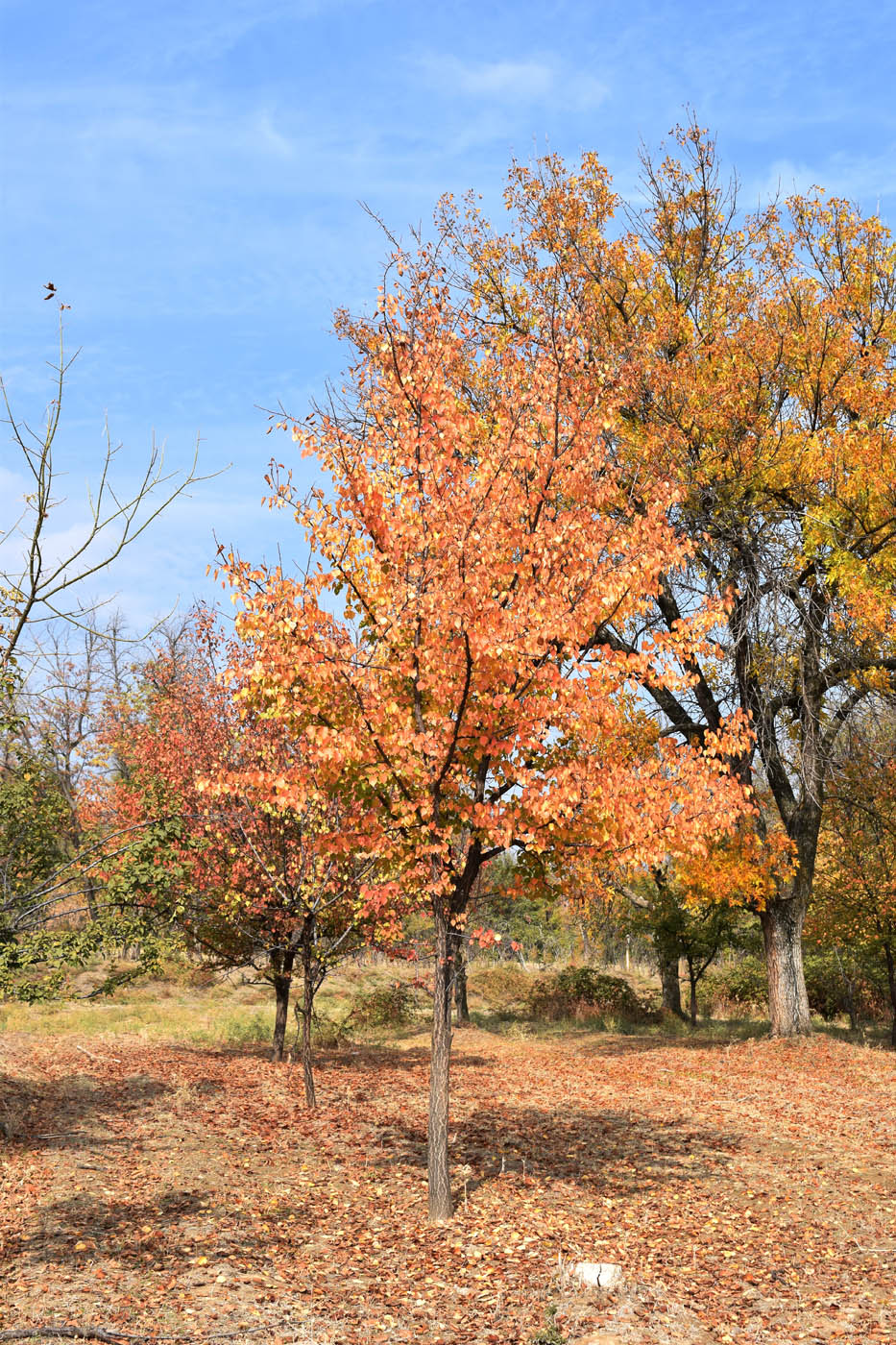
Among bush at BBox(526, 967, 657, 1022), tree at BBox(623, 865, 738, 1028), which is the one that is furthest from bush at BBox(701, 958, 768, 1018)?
tree at BBox(623, 865, 738, 1028)

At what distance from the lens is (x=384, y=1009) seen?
2306cm

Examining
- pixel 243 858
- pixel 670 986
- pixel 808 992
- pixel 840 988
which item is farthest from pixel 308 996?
pixel 840 988

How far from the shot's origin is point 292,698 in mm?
8633

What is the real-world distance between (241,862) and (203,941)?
10.3ft

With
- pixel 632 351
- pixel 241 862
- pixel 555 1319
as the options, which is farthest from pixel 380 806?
pixel 632 351

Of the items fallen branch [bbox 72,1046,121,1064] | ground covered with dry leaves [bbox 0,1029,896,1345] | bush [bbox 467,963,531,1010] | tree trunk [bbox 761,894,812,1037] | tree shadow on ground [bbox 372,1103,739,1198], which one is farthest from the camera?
bush [bbox 467,963,531,1010]

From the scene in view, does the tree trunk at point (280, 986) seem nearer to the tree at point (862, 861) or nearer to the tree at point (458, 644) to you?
the tree at point (458, 644)

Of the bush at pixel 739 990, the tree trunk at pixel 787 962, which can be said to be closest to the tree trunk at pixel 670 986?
the bush at pixel 739 990

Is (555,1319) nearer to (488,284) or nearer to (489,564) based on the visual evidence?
(489,564)

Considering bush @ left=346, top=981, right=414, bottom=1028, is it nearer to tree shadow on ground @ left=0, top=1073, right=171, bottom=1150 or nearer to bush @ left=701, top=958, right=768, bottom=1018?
tree shadow on ground @ left=0, top=1073, right=171, bottom=1150

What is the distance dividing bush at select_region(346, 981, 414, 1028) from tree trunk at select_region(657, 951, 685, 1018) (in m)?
7.26

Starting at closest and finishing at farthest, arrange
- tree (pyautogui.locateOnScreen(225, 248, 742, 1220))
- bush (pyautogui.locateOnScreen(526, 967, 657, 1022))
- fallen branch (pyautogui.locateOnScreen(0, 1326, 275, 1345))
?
fallen branch (pyautogui.locateOnScreen(0, 1326, 275, 1345)) < tree (pyautogui.locateOnScreen(225, 248, 742, 1220)) < bush (pyautogui.locateOnScreen(526, 967, 657, 1022))

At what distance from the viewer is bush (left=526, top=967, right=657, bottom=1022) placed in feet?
84.9

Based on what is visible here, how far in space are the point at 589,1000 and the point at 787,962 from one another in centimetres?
814
